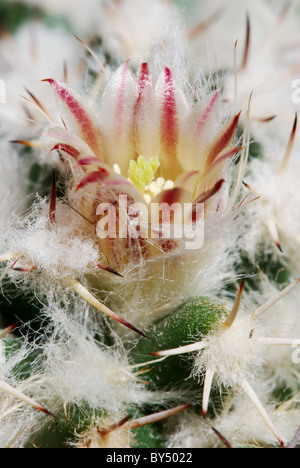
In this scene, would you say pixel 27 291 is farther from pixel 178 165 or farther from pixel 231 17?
pixel 231 17

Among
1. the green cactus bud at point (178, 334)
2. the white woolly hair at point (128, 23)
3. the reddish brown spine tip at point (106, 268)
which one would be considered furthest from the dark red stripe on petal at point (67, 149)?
the white woolly hair at point (128, 23)

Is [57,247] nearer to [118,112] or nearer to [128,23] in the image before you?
[118,112]

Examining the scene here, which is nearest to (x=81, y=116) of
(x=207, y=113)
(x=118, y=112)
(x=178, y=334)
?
(x=118, y=112)

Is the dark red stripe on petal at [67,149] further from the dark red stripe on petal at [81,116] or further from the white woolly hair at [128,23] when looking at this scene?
the white woolly hair at [128,23]

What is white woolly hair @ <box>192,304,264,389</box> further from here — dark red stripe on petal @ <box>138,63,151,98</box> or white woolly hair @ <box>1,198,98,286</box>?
dark red stripe on petal @ <box>138,63,151,98</box>

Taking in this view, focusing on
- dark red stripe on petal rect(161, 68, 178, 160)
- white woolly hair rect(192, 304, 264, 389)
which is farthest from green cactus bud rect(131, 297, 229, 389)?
dark red stripe on petal rect(161, 68, 178, 160)

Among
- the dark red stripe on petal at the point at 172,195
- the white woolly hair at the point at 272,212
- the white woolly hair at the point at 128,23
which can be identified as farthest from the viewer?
the white woolly hair at the point at 128,23

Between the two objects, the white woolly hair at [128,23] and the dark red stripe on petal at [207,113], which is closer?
the dark red stripe on petal at [207,113]
